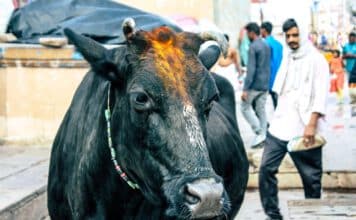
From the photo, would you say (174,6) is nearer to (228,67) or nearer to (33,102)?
(228,67)

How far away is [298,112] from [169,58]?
3998 mm

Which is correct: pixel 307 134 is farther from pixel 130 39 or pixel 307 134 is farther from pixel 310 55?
pixel 130 39

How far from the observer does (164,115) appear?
326 centimetres

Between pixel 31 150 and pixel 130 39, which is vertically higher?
pixel 130 39

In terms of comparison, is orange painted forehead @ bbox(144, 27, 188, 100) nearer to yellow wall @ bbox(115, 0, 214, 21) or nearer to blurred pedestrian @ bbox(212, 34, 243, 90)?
blurred pedestrian @ bbox(212, 34, 243, 90)

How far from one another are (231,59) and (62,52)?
533 centimetres

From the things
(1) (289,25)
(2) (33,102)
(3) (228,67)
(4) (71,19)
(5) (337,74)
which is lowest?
(5) (337,74)

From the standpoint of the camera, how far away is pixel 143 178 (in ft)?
11.4

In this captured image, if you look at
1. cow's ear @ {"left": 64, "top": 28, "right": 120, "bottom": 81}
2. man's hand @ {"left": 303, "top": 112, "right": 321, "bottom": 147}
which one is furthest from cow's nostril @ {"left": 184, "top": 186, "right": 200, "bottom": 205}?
man's hand @ {"left": 303, "top": 112, "right": 321, "bottom": 147}

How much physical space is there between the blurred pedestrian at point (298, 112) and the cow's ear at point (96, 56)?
3738 millimetres

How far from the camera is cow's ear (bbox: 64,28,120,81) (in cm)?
351

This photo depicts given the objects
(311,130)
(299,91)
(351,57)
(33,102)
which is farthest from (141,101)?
(351,57)

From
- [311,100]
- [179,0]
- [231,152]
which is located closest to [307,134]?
[311,100]

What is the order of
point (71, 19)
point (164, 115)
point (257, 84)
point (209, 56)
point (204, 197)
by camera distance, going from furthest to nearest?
1. point (257, 84)
2. point (71, 19)
3. point (209, 56)
4. point (164, 115)
5. point (204, 197)
